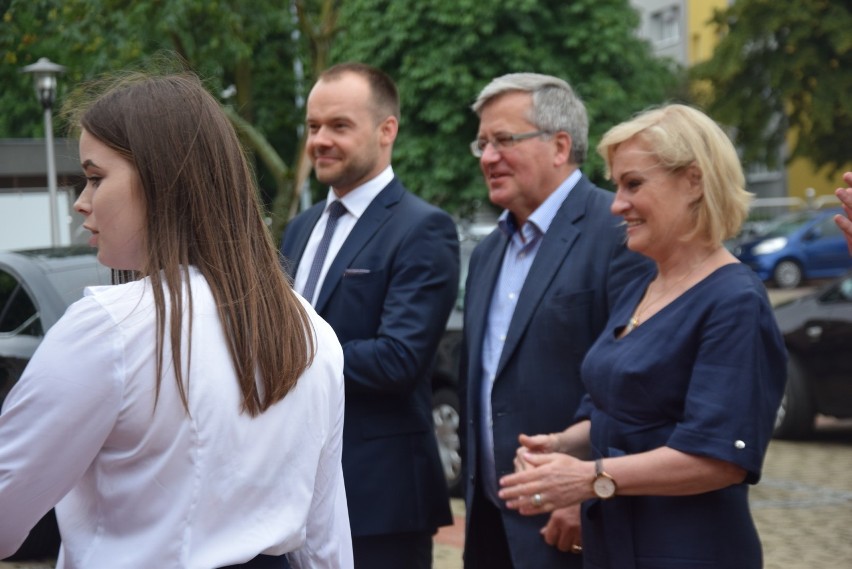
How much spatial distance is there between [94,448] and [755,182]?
158 feet

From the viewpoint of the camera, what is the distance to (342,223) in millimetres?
4160

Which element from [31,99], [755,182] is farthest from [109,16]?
[755,182]

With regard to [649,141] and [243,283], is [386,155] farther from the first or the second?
[243,283]

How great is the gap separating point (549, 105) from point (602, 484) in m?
1.46

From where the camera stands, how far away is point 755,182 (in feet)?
158

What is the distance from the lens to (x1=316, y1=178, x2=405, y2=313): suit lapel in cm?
396

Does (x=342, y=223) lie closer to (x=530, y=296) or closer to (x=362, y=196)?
(x=362, y=196)

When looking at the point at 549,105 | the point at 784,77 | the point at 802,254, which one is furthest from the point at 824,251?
the point at 549,105

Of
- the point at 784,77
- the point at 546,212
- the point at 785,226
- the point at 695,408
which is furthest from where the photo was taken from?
the point at 784,77

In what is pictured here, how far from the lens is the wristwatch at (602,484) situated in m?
3.02

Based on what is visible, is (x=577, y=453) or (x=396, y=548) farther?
(x=396, y=548)

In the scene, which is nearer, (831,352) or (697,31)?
(831,352)

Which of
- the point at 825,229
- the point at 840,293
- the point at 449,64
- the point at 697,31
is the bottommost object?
the point at 825,229

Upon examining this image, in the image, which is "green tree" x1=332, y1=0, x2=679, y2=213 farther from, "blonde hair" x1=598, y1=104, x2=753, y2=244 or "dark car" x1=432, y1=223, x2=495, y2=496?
"blonde hair" x1=598, y1=104, x2=753, y2=244
